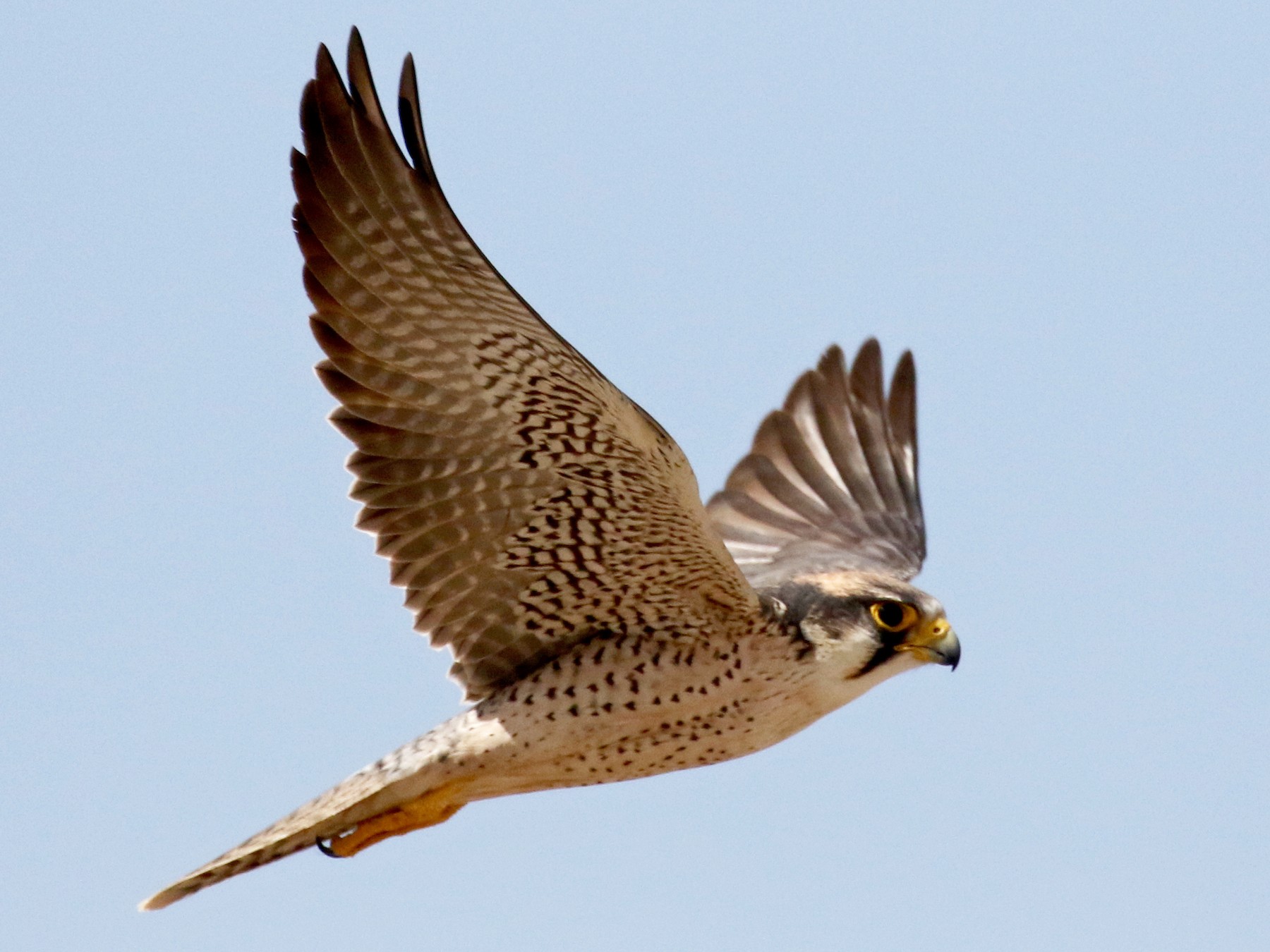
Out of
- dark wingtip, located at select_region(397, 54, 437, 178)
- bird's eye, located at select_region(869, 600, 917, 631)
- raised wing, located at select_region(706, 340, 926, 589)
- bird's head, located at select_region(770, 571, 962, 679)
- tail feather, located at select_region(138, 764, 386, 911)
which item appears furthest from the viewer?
raised wing, located at select_region(706, 340, 926, 589)

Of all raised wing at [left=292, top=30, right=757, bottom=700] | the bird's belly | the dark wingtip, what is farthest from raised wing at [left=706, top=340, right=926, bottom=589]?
the dark wingtip

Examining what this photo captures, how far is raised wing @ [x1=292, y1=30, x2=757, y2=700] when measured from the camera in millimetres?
5711

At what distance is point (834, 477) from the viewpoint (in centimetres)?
904

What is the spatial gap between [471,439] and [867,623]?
5.27ft

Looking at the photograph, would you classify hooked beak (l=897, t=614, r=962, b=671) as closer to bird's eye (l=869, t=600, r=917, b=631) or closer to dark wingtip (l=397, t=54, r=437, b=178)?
bird's eye (l=869, t=600, r=917, b=631)

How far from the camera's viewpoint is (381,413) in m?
5.96

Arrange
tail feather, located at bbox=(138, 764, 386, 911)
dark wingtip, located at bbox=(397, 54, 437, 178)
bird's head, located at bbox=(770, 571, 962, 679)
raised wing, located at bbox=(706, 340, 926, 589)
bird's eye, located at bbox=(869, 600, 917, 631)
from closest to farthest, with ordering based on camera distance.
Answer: dark wingtip, located at bbox=(397, 54, 437, 178) < tail feather, located at bbox=(138, 764, 386, 911) < bird's head, located at bbox=(770, 571, 962, 679) < bird's eye, located at bbox=(869, 600, 917, 631) < raised wing, located at bbox=(706, 340, 926, 589)

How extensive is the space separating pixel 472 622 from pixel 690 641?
782mm

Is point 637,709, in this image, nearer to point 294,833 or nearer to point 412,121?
point 294,833

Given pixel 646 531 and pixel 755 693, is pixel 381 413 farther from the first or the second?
pixel 755 693

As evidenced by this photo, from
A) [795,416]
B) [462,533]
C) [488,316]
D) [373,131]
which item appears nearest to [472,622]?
[462,533]

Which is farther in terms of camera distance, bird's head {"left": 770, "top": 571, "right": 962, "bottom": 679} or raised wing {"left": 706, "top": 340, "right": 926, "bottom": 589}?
raised wing {"left": 706, "top": 340, "right": 926, "bottom": 589}

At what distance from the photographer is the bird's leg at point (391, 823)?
21.6 ft

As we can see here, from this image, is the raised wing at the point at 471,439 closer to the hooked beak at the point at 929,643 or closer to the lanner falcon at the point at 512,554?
the lanner falcon at the point at 512,554
